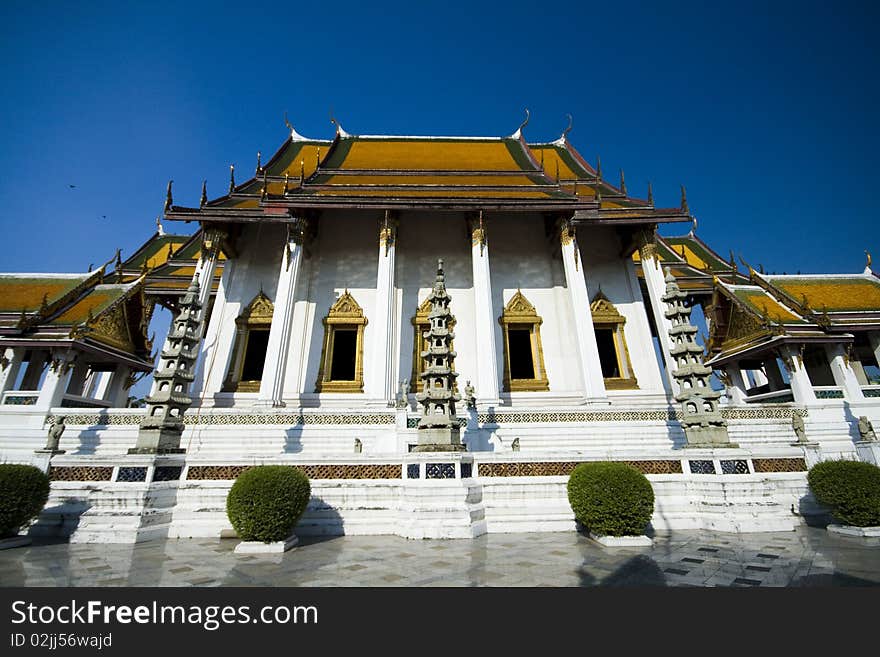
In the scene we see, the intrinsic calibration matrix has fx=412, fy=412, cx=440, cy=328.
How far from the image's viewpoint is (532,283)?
608 inches

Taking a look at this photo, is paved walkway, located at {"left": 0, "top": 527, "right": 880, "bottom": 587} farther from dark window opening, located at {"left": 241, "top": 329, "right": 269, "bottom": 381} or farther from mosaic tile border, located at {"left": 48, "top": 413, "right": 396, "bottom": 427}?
dark window opening, located at {"left": 241, "top": 329, "right": 269, "bottom": 381}

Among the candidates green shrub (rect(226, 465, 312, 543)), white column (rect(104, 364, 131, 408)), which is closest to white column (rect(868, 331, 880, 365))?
green shrub (rect(226, 465, 312, 543))

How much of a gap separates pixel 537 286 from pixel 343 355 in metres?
7.50

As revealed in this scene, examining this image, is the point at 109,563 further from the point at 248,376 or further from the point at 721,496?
the point at 248,376

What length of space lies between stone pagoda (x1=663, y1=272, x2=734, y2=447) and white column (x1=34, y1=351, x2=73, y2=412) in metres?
15.4

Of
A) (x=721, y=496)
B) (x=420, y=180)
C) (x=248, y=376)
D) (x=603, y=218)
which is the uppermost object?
(x=420, y=180)

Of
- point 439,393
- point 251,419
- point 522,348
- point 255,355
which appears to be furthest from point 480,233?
point 251,419

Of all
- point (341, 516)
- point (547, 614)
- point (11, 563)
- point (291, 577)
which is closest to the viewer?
point (547, 614)

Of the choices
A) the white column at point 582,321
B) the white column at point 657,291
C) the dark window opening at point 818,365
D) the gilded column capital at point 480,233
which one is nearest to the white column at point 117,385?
the gilded column capital at point 480,233

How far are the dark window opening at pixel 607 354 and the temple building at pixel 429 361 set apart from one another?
0.07 meters

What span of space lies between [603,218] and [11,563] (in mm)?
15891

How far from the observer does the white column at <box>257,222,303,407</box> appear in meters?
11.7

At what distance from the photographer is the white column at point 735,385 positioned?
575 inches

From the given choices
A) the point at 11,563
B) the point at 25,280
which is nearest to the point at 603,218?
the point at 11,563
